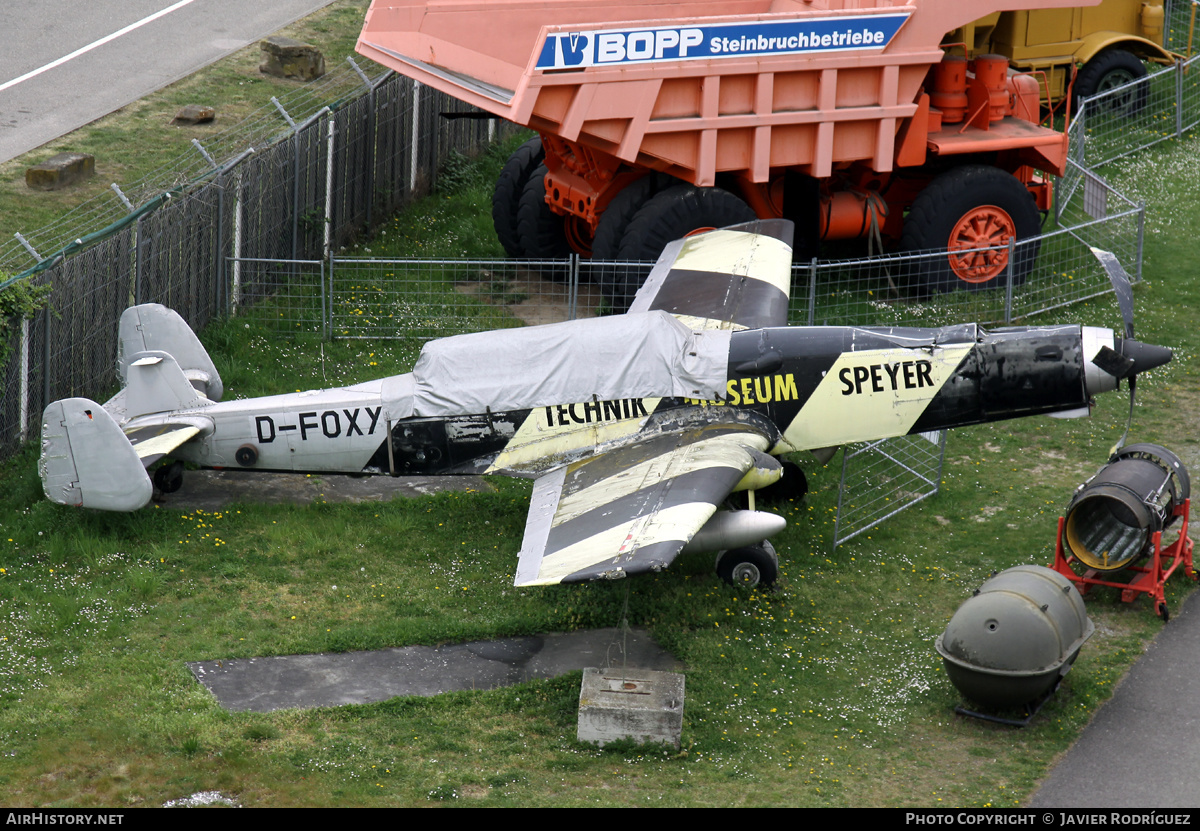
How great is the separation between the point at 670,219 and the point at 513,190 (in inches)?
131

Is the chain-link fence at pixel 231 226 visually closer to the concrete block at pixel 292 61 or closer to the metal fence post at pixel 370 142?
the metal fence post at pixel 370 142

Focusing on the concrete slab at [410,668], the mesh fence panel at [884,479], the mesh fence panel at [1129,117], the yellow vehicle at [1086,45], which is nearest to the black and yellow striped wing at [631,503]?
the concrete slab at [410,668]

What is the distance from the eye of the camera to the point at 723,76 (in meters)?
16.0

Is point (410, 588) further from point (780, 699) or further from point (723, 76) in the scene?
point (723, 76)

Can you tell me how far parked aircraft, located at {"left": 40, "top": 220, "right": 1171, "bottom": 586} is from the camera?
12016 millimetres

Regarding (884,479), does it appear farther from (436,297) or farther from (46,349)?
(46,349)

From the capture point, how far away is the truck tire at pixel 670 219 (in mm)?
16438

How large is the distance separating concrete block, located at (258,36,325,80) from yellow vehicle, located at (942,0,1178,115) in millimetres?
11892

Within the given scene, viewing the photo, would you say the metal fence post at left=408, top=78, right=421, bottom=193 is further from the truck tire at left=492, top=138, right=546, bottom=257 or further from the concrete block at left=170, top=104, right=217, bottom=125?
the concrete block at left=170, top=104, right=217, bottom=125

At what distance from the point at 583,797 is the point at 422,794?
1157mm

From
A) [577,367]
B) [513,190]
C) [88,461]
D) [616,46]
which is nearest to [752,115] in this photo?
[616,46]

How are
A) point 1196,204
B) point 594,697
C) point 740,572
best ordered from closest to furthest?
point 594,697, point 740,572, point 1196,204

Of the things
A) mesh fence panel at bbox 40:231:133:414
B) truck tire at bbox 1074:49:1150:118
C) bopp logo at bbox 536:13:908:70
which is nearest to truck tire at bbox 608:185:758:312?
bopp logo at bbox 536:13:908:70

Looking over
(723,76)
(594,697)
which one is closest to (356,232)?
(723,76)
